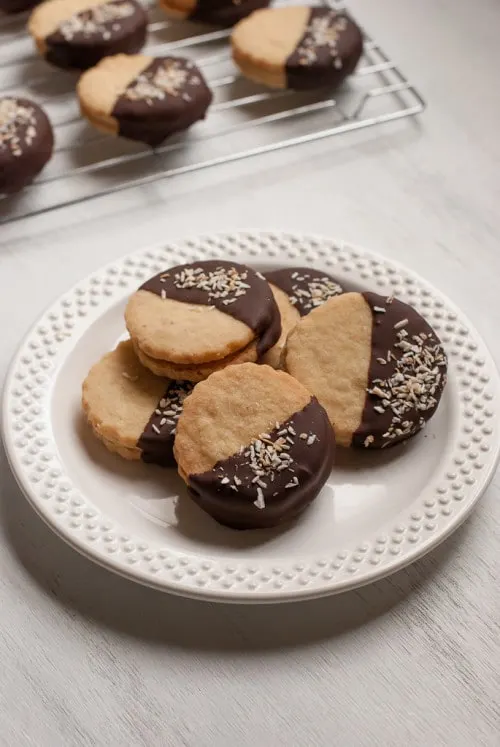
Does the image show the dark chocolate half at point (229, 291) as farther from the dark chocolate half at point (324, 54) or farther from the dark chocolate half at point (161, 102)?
the dark chocolate half at point (324, 54)

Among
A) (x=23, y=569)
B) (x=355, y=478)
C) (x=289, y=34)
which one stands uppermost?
(x=289, y=34)

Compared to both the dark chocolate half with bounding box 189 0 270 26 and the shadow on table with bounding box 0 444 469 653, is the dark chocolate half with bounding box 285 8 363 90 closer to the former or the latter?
the dark chocolate half with bounding box 189 0 270 26

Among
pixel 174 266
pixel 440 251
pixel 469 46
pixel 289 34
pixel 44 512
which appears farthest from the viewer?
pixel 469 46

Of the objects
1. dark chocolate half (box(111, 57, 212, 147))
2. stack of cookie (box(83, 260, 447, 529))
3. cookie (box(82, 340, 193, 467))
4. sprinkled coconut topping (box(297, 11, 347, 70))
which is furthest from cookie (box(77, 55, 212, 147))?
cookie (box(82, 340, 193, 467))

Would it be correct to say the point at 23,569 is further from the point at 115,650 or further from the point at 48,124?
the point at 48,124

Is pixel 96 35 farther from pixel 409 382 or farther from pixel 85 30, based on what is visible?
pixel 409 382

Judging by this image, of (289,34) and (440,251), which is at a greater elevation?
(289,34)

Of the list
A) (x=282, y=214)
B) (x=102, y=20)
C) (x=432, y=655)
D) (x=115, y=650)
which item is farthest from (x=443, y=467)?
(x=102, y=20)
